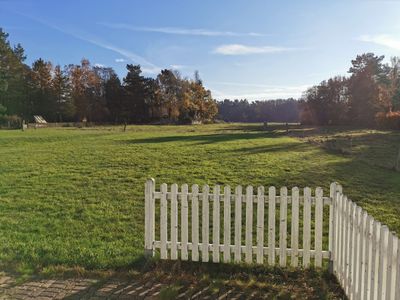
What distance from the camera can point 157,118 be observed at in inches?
2896

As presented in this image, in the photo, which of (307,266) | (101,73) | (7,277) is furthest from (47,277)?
(101,73)

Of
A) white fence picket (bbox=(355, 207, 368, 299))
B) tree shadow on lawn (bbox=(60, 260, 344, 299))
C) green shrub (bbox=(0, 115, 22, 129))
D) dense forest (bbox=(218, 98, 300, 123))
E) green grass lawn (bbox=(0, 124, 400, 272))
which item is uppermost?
dense forest (bbox=(218, 98, 300, 123))

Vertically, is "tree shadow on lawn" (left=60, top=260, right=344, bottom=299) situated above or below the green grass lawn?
below

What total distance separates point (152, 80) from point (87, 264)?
2835 inches

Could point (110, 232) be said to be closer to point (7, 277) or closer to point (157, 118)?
point (7, 277)

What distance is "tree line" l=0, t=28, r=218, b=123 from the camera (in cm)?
5619

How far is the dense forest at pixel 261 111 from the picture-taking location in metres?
97.8

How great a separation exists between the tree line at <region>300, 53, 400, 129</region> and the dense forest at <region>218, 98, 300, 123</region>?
33.8 m

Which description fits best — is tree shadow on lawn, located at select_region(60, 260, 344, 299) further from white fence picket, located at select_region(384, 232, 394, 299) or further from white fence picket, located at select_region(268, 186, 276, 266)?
white fence picket, located at select_region(384, 232, 394, 299)

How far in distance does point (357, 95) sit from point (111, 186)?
51.6 meters

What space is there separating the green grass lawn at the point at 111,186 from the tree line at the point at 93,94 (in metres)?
37.5

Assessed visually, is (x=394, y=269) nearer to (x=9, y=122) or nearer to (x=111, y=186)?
(x=111, y=186)

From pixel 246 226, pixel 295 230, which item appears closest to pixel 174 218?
pixel 246 226

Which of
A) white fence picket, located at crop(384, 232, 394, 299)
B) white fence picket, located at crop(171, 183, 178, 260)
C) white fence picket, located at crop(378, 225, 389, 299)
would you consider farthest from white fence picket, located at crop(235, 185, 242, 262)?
white fence picket, located at crop(384, 232, 394, 299)
